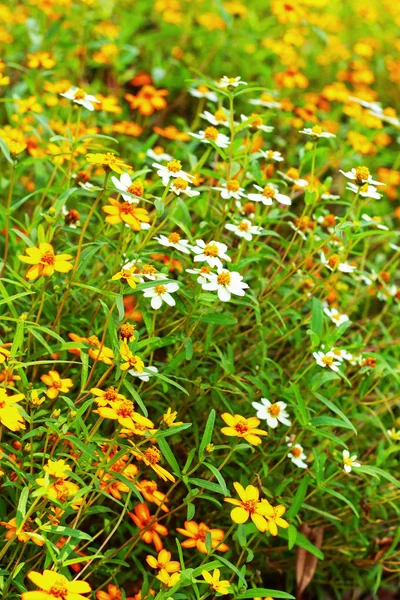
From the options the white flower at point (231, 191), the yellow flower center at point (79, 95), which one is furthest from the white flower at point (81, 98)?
the white flower at point (231, 191)

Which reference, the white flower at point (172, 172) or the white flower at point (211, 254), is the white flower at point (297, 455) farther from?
the white flower at point (172, 172)

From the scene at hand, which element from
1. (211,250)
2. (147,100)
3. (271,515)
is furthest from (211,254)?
(147,100)

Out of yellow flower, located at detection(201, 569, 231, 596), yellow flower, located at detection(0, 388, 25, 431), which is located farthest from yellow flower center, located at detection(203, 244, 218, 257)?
yellow flower, located at detection(201, 569, 231, 596)

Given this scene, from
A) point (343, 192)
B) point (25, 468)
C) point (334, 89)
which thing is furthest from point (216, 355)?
point (334, 89)

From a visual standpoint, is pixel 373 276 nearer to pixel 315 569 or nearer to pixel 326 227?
pixel 326 227

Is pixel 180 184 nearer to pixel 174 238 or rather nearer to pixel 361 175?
pixel 174 238

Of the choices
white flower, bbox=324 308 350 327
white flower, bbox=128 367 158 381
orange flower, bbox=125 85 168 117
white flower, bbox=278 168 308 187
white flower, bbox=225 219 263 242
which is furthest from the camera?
orange flower, bbox=125 85 168 117

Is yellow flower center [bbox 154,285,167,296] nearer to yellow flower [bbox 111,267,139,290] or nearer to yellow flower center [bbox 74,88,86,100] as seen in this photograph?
yellow flower [bbox 111,267,139,290]
